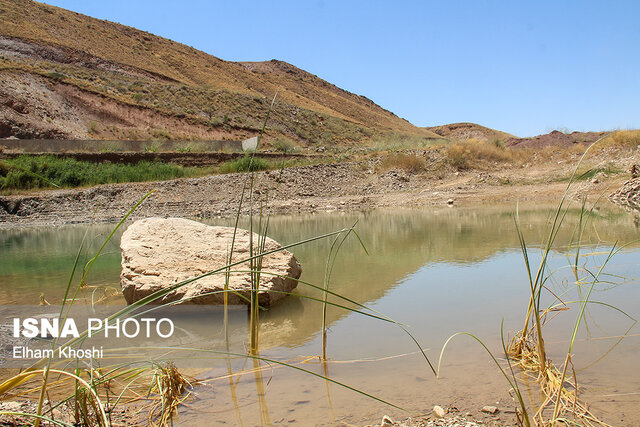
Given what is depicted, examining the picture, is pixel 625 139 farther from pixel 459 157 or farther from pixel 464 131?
pixel 464 131

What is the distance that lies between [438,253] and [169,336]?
4660 mm

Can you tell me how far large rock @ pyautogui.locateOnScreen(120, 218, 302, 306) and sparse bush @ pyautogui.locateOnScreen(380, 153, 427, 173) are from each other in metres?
18.5

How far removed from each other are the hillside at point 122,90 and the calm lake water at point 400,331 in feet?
108

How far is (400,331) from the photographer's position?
400 centimetres

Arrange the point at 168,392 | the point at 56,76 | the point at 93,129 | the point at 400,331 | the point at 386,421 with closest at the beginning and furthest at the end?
the point at 386,421 < the point at 168,392 < the point at 400,331 < the point at 93,129 < the point at 56,76

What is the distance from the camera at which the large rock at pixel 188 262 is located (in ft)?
15.7

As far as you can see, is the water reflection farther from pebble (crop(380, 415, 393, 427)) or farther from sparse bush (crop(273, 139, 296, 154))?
sparse bush (crop(273, 139, 296, 154))

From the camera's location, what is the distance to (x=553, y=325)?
3873 millimetres

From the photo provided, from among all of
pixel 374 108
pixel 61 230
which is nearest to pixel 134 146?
pixel 61 230

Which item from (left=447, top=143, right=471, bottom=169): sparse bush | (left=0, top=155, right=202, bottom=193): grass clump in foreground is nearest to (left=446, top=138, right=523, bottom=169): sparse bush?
(left=447, top=143, right=471, bottom=169): sparse bush

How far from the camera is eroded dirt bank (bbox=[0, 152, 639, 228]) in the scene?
17.8 m

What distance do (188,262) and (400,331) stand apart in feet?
8.00

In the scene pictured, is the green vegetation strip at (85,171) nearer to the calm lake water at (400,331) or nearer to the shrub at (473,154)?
the shrub at (473,154)

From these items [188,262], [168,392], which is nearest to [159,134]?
[188,262]
